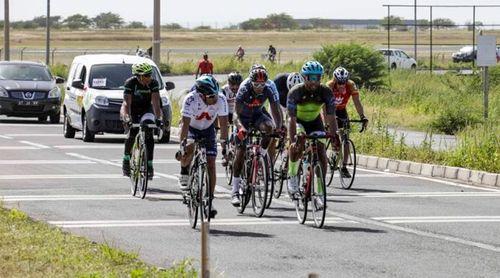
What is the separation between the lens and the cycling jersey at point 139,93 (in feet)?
63.0

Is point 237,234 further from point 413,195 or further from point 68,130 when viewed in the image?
point 68,130

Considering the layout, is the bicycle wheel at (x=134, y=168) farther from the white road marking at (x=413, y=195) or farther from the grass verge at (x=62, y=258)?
the grass verge at (x=62, y=258)

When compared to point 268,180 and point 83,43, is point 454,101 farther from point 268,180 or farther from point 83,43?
point 83,43

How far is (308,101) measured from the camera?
54.7ft

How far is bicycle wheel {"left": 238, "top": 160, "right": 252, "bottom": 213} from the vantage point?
668 inches

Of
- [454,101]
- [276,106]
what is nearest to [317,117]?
[276,106]

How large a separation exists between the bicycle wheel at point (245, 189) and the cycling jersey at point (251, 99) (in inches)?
34.4

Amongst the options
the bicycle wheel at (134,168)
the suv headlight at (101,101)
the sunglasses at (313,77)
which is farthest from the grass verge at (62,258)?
the suv headlight at (101,101)

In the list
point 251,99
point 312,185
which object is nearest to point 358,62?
point 251,99

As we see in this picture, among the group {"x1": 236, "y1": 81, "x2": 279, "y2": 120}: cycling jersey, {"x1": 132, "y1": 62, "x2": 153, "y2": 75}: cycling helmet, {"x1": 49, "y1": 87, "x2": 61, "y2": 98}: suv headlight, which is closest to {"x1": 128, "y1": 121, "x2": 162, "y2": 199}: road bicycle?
{"x1": 132, "y1": 62, "x2": 153, "y2": 75}: cycling helmet

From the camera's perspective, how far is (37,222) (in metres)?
15.1

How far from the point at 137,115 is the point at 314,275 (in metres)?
12.4

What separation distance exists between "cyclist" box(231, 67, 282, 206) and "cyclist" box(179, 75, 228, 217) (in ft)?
3.64

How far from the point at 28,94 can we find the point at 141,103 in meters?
17.8
